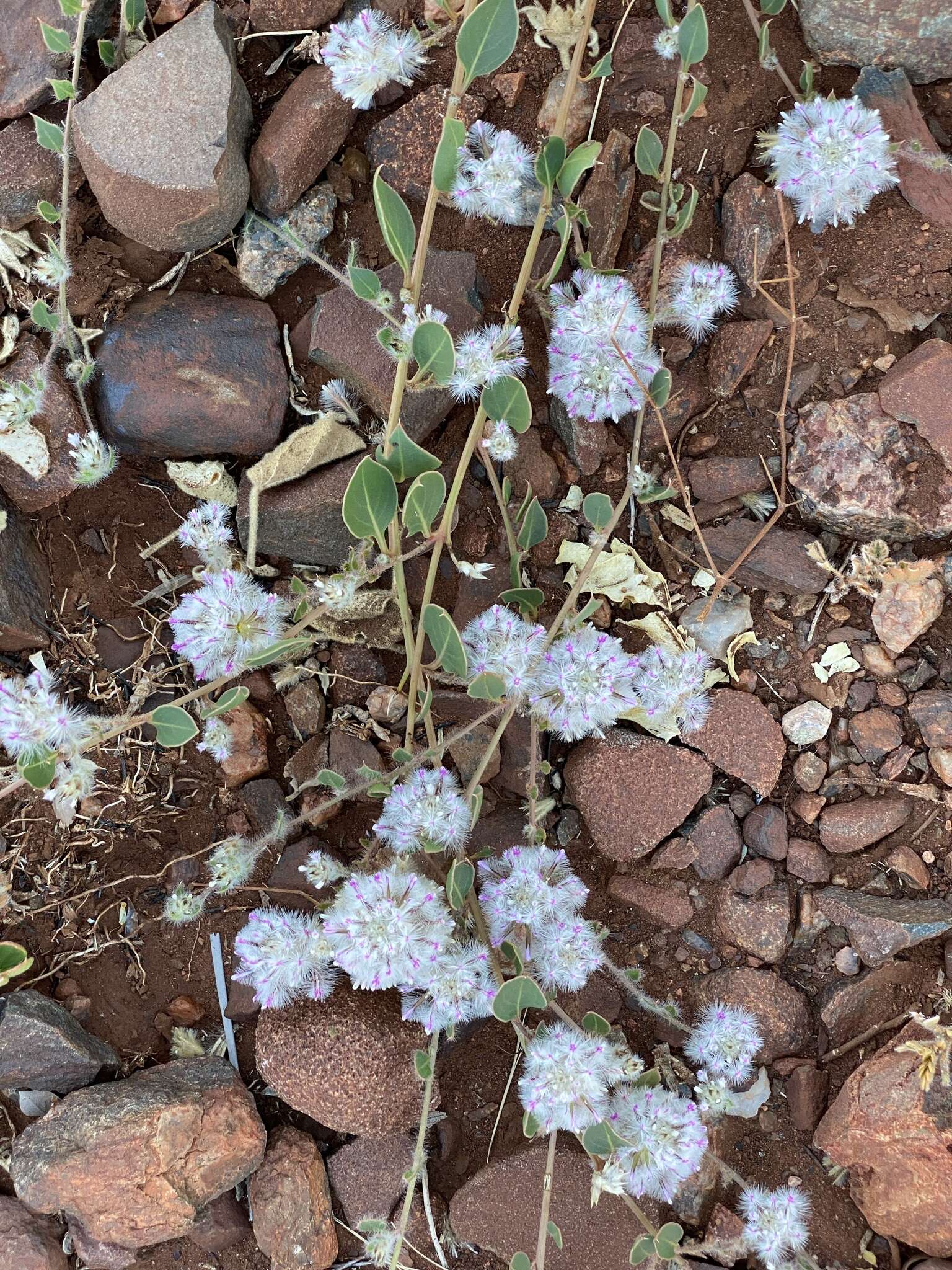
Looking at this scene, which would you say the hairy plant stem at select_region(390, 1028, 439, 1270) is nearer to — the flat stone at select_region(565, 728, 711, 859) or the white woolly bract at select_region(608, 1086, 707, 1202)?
the white woolly bract at select_region(608, 1086, 707, 1202)

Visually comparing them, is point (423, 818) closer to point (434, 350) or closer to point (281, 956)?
point (281, 956)

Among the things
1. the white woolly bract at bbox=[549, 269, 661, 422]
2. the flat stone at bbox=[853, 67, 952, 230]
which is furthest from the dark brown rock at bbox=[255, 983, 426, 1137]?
the flat stone at bbox=[853, 67, 952, 230]

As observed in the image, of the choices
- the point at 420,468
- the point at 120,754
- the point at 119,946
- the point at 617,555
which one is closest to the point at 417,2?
the point at 420,468

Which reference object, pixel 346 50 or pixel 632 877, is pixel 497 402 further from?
pixel 632 877


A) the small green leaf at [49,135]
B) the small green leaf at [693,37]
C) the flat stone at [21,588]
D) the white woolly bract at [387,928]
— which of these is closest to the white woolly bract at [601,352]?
the small green leaf at [693,37]

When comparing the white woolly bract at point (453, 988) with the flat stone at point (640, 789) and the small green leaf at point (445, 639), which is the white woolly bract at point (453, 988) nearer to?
the flat stone at point (640, 789)

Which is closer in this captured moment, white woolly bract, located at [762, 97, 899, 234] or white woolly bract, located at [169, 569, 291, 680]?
white woolly bract, located at [169, 569, 291, 680]

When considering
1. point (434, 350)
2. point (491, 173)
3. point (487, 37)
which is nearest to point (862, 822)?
point (434, 350)
